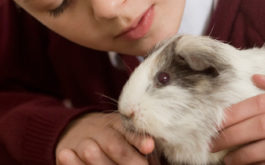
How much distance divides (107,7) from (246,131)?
41cm

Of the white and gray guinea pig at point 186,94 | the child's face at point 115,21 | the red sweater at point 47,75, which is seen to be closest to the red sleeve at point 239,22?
the red sweater at point 47,75

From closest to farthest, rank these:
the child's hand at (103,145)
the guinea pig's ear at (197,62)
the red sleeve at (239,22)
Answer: the guinea pig's ear at (197,62)
the child's hand at (103,145)
the red sleeve at (239,22)

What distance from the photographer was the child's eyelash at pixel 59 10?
2.81 feet

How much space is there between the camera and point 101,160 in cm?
82

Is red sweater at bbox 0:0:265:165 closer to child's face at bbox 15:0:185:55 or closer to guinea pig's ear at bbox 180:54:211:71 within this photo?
child's face at bbox 15:0:185:55

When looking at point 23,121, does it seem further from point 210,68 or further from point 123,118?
point 210,68

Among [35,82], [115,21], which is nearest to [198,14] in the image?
[115,21]

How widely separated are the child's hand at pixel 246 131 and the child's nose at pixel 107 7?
1.13 ft

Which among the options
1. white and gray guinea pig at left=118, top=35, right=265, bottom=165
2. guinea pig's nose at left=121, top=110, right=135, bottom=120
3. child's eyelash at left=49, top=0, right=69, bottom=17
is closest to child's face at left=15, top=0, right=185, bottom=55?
child's eyelash at left=49, top=0, right=69, bottom=17

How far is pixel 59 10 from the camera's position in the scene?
0.88 metres

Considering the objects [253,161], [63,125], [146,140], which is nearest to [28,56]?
[63,125]

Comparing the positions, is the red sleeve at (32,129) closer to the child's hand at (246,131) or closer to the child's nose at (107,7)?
the child's nose at (107,7)

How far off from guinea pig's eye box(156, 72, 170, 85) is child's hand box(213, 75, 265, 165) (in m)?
0.15

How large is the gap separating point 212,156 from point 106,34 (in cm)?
42
